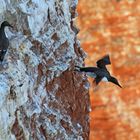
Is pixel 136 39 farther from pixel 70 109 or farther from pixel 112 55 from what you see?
pixel 70 109

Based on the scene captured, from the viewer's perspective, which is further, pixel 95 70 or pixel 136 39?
pixel 136 39

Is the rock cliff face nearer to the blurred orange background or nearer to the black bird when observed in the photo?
the black bird

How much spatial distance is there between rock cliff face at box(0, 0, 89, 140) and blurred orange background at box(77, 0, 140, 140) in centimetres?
1107

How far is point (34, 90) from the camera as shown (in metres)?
6.15

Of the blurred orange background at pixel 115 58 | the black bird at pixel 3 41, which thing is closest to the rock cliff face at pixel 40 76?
the black bird at pixel 3 41

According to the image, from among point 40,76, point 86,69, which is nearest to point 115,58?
point 86,69

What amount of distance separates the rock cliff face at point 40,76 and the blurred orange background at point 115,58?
11.1 metres

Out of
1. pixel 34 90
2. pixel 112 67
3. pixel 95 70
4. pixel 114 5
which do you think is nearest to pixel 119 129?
pixel 112 67

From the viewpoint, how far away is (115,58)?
63.8 feet

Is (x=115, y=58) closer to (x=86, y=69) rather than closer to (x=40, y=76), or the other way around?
(x=86, y=69)

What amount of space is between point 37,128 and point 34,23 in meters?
1.05

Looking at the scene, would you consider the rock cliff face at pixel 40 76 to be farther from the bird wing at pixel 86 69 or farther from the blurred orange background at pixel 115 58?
the blurred orange background at pixel 115 58

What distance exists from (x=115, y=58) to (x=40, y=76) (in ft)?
43.0

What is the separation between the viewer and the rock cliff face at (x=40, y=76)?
18.4ft
